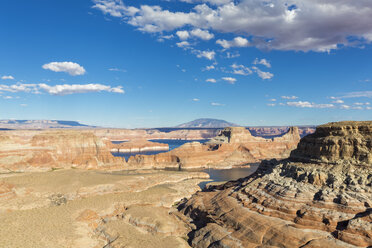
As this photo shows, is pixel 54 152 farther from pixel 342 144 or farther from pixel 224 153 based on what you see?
pixel 342 144

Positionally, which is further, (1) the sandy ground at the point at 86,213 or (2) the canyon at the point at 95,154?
(2) the canyon at the point at 95,154

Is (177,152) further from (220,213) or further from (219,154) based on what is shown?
(220,213)

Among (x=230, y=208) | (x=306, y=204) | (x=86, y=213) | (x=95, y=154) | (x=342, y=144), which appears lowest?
(x=86, y=213)

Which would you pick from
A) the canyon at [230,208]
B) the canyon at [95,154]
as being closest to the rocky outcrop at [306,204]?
the canyon at [230,208]

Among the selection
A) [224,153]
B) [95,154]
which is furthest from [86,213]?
[224,153]

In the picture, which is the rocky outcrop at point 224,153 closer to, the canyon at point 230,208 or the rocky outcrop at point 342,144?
the canyon at point 230,208

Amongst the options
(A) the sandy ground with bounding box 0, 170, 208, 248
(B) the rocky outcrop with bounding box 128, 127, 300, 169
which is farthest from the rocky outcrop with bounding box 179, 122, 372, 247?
(B) the rocky outcrop with bounding box 128, 127, 300, 169
